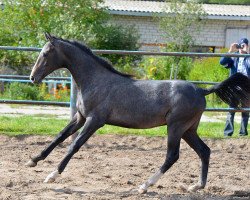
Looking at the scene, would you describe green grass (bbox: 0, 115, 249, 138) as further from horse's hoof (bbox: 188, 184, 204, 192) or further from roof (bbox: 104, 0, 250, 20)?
roof (bbox: 104, 0, 250, 20)

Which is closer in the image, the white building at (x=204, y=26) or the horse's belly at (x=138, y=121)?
the horse's belly at (x=138, y=121)

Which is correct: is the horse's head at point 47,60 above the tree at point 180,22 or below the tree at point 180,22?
above

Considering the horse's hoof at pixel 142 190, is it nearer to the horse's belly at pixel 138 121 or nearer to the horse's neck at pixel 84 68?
the horse's belly at pixel 138 121

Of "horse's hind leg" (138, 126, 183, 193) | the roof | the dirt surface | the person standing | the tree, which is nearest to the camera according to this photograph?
the dirt surface

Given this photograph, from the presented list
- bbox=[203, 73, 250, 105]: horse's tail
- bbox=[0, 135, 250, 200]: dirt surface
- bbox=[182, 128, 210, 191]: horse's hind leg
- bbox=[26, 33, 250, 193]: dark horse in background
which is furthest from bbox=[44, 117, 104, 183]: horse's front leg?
bbox=[203, 73, 250, 105]: horse's tail

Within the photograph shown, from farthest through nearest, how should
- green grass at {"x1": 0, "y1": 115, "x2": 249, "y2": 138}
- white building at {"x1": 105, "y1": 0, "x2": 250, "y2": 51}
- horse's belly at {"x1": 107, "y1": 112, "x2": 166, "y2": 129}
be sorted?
1. white building at {"x1": 105, "y1": 0, "x2": 250, "y2": 51}
2. green grass at {"x1": 0, "y1": 115, "x2": 249, "y2": 138}
3. horse's belly at {"x1": 107, "y1": 112, "x2": 166, "y2": 129}

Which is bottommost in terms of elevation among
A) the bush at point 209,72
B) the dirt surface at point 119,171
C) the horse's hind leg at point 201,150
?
the bush at point 209,72

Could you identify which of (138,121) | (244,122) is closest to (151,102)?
(138,121)

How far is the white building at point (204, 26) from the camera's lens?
26.8 m

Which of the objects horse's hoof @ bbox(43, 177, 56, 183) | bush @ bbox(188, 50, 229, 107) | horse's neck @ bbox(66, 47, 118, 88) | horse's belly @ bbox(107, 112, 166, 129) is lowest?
bush @ bbox(188, 50, 229, 107)

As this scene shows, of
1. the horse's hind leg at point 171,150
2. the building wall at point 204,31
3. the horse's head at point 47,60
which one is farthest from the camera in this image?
the building wall at point 204,31

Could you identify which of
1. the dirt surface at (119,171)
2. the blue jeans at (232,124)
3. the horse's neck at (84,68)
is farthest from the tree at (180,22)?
the horse's neck at (84,68)

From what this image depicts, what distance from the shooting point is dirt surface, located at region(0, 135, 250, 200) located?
6.50 m

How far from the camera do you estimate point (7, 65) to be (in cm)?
1873
